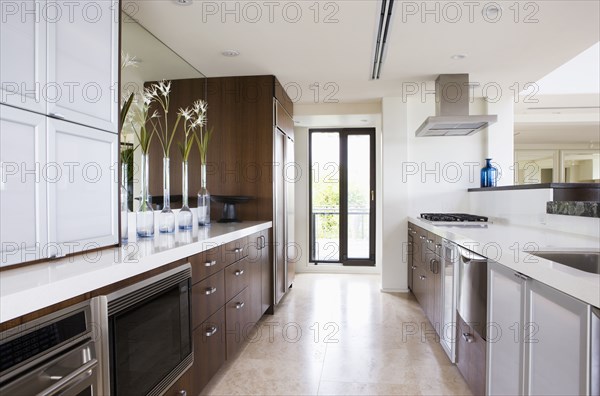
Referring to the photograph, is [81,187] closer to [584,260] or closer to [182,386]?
[182,386]

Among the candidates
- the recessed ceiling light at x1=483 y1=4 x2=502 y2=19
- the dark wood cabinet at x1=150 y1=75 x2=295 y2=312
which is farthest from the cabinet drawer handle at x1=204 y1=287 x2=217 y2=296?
the recessed ceiling light at x1=483 y1=4 x2=502 y2=19

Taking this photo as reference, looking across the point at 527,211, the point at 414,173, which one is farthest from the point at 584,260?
the point at 414,173

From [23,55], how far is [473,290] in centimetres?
215

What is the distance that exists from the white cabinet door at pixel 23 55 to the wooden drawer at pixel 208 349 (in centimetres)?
123

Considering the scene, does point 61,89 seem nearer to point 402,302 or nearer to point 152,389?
point 152,389

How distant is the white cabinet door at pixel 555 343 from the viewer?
102cm

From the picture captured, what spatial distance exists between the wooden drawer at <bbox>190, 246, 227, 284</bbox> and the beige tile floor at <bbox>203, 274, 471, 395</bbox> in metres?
0.71

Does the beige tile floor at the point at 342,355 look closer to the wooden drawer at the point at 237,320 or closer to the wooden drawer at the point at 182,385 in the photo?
the wooden drawer at the point at 237,320

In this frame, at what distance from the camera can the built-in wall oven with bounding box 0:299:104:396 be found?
862 mm

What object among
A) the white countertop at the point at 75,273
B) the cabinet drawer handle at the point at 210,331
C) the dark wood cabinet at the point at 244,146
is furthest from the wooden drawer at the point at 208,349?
the dark wood cabinet at the point at 244,146

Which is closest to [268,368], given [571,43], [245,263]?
[245,263]

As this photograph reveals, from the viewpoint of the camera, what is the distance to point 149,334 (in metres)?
1.45

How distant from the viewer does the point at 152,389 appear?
1444 millimetres

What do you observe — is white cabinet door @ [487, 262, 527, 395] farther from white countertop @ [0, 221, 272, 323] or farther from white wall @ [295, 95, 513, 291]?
white wall @ [295, 95, 513, 291]
